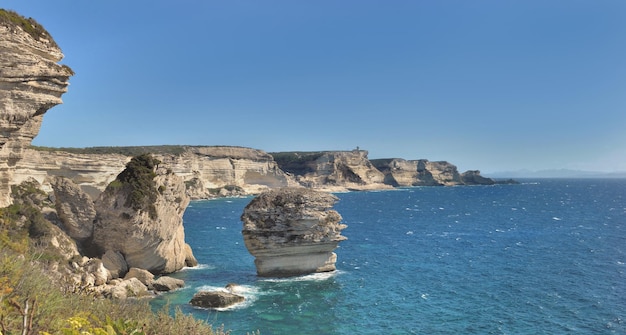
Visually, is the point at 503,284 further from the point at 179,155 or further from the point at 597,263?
the point at 179,155

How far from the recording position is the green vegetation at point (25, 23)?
60.0 feet

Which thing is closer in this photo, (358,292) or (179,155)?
(358,292)

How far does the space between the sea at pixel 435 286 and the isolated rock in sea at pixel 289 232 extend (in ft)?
4.34

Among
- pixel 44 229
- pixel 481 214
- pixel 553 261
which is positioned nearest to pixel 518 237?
pixel 553 261

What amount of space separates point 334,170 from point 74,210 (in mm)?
139984

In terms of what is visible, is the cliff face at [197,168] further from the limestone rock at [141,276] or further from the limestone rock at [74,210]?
the limestone rock at [141,276]

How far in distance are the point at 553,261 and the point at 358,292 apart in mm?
21572

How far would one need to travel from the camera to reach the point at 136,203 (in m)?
32.5

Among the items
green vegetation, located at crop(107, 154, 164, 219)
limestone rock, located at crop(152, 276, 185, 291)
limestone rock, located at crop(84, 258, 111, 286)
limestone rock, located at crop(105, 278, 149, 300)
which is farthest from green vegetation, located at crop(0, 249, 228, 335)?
green vegetation, located at crop(107, 154, 164, 219)

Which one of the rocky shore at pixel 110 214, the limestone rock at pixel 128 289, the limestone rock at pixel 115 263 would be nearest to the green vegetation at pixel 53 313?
the rocky shore at pixel 110 214

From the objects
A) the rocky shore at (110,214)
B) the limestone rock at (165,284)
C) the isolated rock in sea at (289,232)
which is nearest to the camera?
the rocky shore at (110,214)

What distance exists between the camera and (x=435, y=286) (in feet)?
103

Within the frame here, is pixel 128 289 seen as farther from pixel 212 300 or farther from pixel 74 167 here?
pixel 74 167

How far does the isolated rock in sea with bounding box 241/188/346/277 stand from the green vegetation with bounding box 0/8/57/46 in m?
19.1
